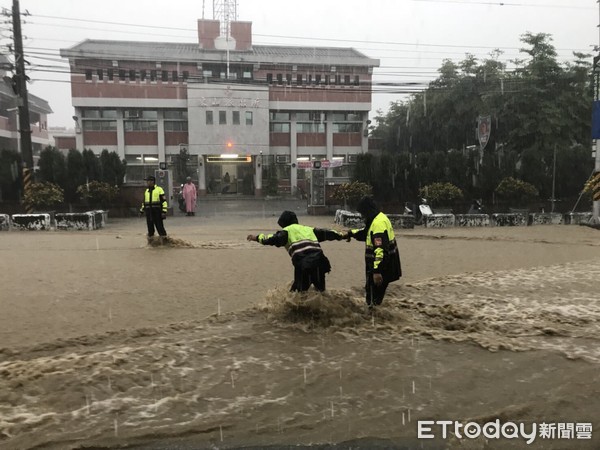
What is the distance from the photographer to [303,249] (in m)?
5.73

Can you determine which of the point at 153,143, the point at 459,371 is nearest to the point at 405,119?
the point at 153,143

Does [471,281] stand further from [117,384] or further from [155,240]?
[155,240]

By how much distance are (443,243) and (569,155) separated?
1282cm

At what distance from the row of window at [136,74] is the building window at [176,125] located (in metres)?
3.09

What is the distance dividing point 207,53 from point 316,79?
8722mm

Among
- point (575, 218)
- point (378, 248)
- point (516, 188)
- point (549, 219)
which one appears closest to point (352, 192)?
point (516, 188)

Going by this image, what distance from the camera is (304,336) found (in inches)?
222

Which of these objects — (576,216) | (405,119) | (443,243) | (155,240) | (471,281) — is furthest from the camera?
(405,119)

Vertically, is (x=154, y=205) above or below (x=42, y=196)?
above

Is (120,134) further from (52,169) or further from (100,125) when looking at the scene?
(52,169)

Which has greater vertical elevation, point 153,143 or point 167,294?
point 153,143

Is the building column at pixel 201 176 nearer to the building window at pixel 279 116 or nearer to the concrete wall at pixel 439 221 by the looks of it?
the building window at pixel 279 116

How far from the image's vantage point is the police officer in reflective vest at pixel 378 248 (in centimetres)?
578

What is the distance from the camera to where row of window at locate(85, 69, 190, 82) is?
124ft
